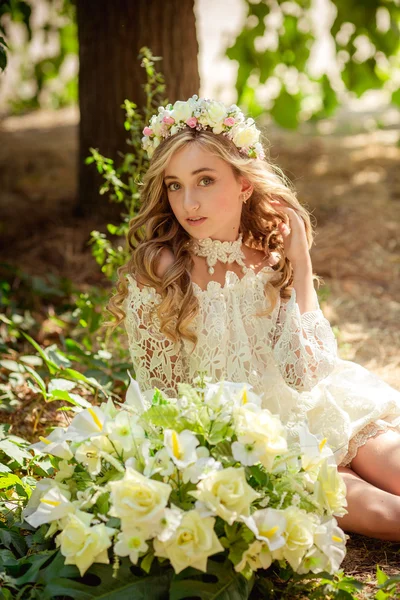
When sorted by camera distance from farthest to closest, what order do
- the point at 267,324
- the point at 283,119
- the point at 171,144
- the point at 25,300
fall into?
the point at 283,119 < the point at 25,300 < the point at 267,324 < the point at 171,144

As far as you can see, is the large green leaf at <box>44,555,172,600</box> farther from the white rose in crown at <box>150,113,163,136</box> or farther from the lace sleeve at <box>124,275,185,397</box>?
the white rose in crown at <box>150,113,163,136</box>

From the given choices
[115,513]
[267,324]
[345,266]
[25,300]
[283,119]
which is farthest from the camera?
[283,119]

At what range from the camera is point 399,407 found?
2742mm

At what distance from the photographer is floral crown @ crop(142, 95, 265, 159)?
2572mm

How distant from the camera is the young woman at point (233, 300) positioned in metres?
2.56

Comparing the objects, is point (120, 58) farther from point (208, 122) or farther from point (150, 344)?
point (150, 344)

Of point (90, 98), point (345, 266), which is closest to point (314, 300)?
point (345, 266)

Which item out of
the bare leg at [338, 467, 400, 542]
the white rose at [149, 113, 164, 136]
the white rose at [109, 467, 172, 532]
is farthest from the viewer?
the white rose at [149, 113, 164, 136]

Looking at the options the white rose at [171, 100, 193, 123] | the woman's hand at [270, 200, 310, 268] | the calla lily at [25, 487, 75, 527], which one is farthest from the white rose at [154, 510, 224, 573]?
the white rose at [171, 100, 193, 123]

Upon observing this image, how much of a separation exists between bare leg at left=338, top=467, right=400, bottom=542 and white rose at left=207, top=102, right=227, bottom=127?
134 cm

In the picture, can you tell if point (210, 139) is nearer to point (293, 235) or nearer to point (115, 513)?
point (293, 235)

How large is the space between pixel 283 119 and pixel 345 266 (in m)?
2.03

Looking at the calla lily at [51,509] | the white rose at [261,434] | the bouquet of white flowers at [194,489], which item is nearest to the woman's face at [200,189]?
the bouquet of white flowers at [194,489]

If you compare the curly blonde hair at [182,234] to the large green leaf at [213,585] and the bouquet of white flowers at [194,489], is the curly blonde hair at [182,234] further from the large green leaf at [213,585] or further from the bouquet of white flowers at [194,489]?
the large green leaf at [213,585]
